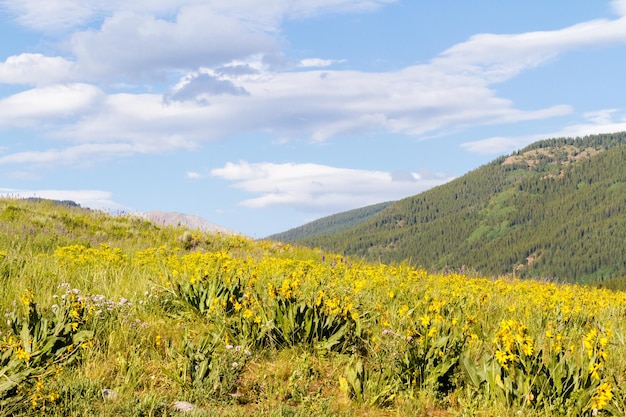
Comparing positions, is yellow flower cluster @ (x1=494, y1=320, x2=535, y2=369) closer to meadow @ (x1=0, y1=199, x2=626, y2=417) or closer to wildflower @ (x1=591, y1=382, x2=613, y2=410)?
meadow @ (x1=0, y1=199, x2=626, y2=417)

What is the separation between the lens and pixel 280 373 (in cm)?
553

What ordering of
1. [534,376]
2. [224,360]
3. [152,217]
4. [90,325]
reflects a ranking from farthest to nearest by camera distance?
[152,217] → [90,325] → [224,360] → [534,376]

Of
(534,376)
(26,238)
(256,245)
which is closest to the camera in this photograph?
(534,376)

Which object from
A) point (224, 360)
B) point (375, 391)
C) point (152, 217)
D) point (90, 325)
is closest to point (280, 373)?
point (224, 360)

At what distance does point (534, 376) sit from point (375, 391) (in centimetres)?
142

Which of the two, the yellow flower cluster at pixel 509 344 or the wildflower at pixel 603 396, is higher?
the yellow flower cluster at pixel 509 344

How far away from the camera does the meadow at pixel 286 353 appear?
15.6 ft

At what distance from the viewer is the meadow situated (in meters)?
4.75

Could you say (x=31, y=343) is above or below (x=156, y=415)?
above

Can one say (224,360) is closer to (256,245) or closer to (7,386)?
(7,386)

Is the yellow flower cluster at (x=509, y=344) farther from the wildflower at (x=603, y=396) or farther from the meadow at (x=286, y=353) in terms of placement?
→ the wildflower at (x=603, y=396)

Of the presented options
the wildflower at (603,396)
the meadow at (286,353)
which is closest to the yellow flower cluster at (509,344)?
the meadow at (286,353)

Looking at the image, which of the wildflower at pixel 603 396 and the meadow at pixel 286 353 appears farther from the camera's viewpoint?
the meadow at pixel 286 353

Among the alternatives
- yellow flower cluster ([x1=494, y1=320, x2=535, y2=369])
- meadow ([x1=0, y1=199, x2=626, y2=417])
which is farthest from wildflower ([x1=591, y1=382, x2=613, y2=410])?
yellow flower cluster ([x1=494, y1=320, x2=535, y2=369])
